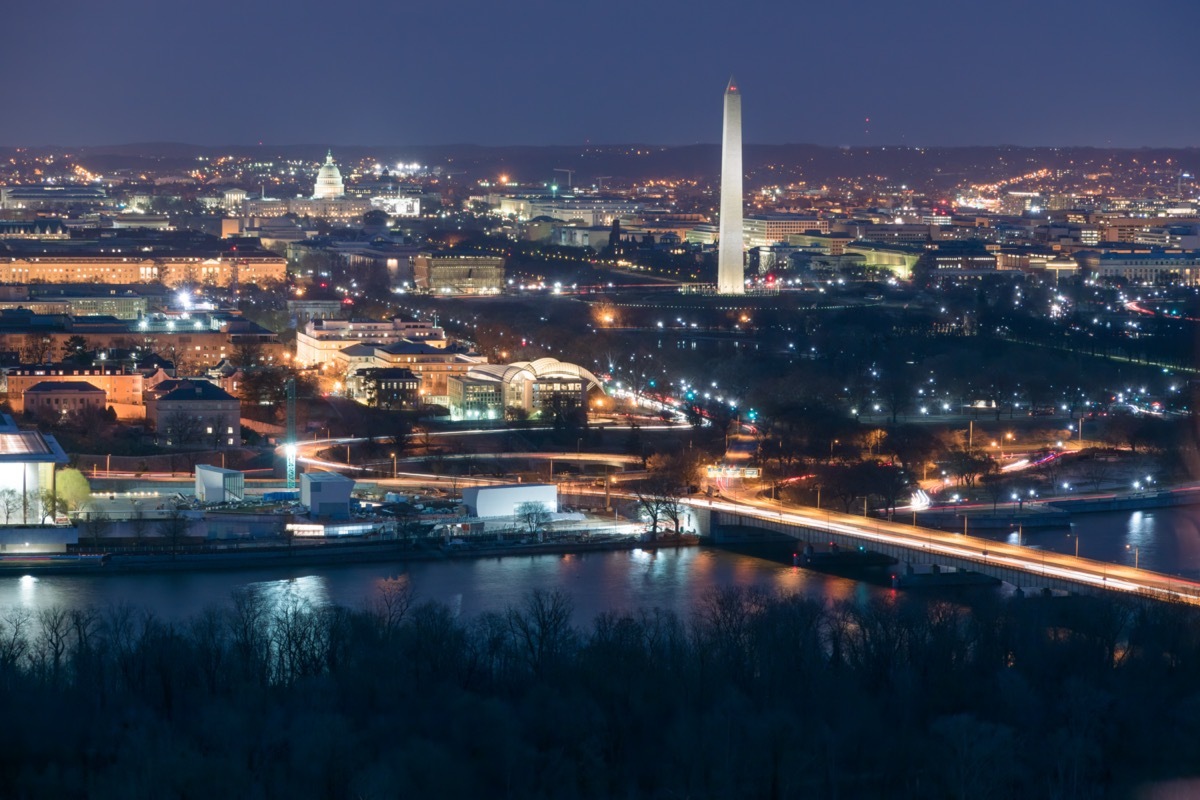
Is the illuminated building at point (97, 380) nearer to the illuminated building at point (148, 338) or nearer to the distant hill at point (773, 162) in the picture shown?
the illuminated building at point (148, 338)

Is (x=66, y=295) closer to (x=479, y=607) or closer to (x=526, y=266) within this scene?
(x=526, y=266)

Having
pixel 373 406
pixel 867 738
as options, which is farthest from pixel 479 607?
pixel 373 406

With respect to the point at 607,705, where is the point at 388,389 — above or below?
above

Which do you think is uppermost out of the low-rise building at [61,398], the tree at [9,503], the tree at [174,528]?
the low-rise building at [61,398]

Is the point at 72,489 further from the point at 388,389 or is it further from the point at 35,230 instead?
the point at 35,230

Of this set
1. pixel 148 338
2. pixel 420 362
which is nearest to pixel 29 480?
pixel 420 362

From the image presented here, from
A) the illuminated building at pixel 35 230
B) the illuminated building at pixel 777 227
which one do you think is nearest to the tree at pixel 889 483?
the illuminated building at pixel 35 230

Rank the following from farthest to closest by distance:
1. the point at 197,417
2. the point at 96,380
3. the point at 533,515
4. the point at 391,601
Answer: the point at 96,380
the point at 197,417
the point at 533,515
the point at 391,601
